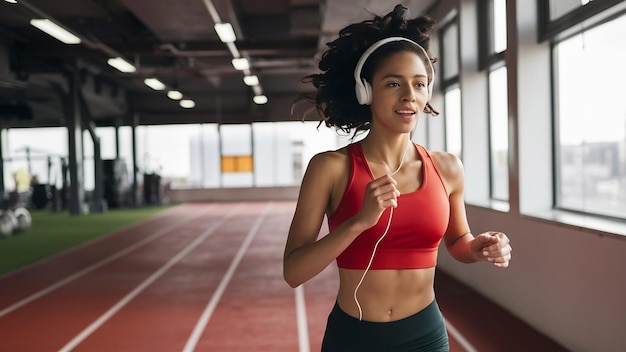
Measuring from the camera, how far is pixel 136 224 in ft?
43.9

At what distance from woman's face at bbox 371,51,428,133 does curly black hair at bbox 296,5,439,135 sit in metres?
0.04

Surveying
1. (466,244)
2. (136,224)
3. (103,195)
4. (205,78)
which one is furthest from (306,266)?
(103,195)

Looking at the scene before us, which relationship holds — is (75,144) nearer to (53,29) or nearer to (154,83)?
(154,83)

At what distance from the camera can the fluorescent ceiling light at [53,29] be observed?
855cm

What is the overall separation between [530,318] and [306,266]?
12.6 ft

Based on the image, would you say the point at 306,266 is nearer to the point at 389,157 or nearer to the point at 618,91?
the point at 389,157

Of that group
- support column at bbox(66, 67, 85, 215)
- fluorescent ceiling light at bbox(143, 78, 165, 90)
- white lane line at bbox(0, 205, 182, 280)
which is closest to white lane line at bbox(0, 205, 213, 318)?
white lane line at bbox(0, 205, 182, 280)

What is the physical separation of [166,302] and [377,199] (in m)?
4.96

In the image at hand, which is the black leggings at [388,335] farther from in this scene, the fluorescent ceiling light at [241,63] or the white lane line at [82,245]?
the fluorescent ceiling light at [241,63]

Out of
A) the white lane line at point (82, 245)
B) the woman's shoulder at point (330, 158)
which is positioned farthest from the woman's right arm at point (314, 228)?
the white lane line at point (82, 245)

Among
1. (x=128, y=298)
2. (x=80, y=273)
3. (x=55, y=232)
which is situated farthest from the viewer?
(x=55, y=232)

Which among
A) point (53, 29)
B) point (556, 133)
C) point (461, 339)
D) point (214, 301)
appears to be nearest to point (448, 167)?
point (461, 339)

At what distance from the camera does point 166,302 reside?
225 inches

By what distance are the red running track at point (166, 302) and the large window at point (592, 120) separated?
4.41 feet
